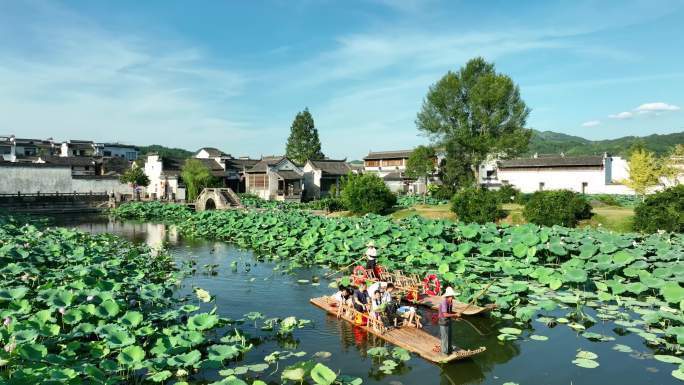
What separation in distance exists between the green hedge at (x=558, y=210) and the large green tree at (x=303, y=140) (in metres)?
40.4

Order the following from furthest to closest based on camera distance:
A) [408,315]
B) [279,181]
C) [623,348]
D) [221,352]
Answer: [279,181]
[408,315]
[623,348]
[221,352]

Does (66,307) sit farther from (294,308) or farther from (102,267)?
(294,308)

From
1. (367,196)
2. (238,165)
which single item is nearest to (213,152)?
(238,165)

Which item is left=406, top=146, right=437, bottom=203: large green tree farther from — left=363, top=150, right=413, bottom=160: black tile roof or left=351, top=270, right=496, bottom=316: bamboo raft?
left=351, top=270, right=496, bottom=316: bamboo raft

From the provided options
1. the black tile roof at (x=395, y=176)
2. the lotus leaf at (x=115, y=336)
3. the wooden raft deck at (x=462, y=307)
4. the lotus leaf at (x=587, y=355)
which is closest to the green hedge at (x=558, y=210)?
the wooden raft deck at (x=462, y=307)

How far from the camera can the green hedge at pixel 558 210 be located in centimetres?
2353

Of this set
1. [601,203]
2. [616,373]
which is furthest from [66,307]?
[601,203]

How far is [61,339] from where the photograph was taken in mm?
8352

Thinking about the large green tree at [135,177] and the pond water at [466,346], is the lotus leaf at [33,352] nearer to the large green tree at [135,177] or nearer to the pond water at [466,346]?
the pond water at [466,346]

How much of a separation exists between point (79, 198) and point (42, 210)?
3.96 meters

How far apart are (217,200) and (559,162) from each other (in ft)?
118

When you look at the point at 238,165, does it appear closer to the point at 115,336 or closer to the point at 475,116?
the point at 475,116

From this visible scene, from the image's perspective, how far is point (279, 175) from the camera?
156 ft

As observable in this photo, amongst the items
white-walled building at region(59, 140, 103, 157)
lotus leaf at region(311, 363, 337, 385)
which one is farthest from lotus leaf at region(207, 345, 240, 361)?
white-walled building at region(59, 140, 103, 157)
